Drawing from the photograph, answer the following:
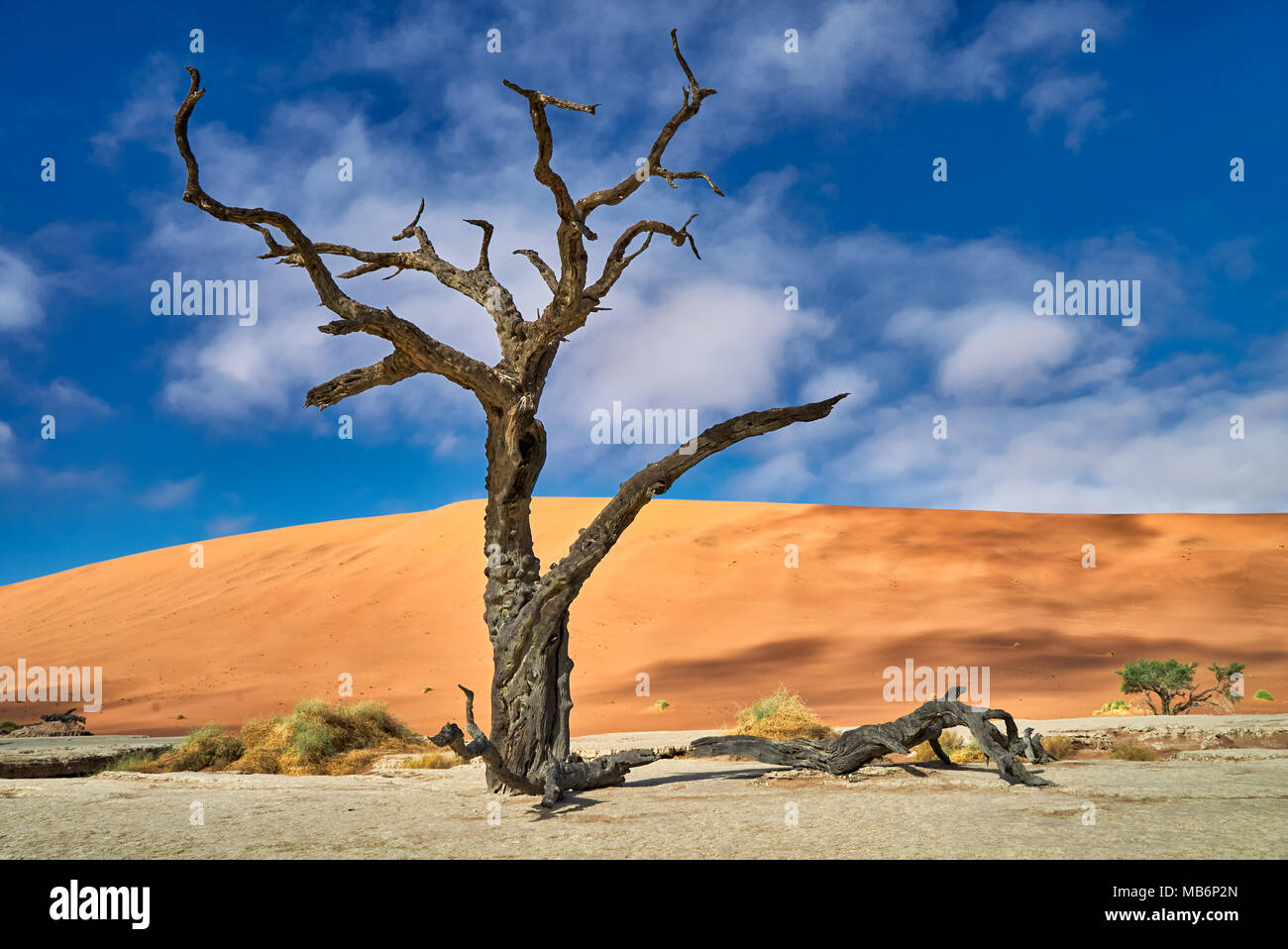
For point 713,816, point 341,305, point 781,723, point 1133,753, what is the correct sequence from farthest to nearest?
point 781,723
point 1133,753
point 341,305
point 713,816

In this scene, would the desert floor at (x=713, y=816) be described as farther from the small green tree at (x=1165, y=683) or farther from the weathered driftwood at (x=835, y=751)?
the small green tree at (x=1165, y=683)

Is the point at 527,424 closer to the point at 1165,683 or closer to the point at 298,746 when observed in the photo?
the point at 298,746

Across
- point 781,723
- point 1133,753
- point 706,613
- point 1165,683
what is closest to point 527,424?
point 781,723

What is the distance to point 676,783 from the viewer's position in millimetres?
8914

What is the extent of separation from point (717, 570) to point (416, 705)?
19.5m

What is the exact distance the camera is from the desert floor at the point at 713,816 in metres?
5.41

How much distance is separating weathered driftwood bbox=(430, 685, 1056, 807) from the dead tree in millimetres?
41

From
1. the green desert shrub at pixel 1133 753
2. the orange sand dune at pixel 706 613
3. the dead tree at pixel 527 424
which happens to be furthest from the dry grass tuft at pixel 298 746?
the green desert shrub at pixel 1133 753

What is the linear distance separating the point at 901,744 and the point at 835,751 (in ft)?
2.72

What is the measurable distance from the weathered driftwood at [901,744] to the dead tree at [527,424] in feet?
4.19

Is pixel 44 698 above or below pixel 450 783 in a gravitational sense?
below

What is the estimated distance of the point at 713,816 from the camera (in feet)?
22.1
